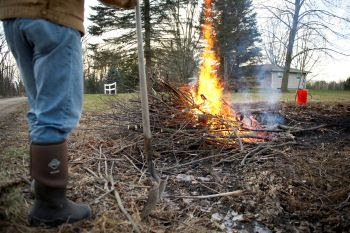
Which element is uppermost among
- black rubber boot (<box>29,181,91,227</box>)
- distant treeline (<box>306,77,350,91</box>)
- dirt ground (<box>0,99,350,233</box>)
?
distant treeline (<box>306,77,350,91</box>)

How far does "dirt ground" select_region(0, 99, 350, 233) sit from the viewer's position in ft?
6.51

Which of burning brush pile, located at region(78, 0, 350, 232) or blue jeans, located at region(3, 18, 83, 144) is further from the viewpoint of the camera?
burning brush pile, located at region(78, 0, 350, 232)

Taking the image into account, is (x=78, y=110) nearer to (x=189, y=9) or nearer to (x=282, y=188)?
(x=282, y=188)

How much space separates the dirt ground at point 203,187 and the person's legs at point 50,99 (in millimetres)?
161

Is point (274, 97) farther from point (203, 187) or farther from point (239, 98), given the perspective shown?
point (203, 187)

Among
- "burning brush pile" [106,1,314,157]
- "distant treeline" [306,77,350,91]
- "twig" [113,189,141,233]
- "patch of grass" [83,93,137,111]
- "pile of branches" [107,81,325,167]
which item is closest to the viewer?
"twig" [113,189,141,233]

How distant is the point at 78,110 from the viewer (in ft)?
6.01

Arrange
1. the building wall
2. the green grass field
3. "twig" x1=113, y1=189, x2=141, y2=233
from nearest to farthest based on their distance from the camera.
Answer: "twig" x1=113, y1=189, x2=141, y2=233, the green grass field, the building wall

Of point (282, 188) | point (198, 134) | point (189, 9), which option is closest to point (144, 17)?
point (189, 9)

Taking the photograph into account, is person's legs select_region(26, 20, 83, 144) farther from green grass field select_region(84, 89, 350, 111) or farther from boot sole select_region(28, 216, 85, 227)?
green grass field select_region(84, 89, 350, 111)

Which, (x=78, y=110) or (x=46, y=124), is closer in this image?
(x=46, y=124)

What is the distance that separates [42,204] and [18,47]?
963 millimetres

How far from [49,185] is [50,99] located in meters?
0.51

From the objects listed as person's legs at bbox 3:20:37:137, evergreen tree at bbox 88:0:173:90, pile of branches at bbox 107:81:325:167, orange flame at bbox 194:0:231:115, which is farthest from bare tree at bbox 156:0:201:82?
person's legs at bbox 3:20:37:137
